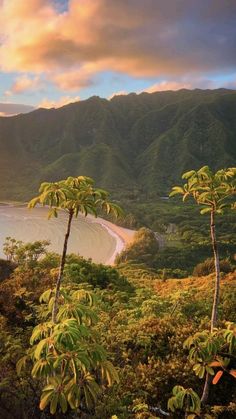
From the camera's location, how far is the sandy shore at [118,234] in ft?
319

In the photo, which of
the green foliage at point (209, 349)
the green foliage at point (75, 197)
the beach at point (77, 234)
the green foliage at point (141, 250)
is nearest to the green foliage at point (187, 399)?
the green foliage at point (209, 349)

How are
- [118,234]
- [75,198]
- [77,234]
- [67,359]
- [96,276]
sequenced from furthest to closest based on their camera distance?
[118,234] → [77,234] → [96,276] → [75,198] → [67,359]

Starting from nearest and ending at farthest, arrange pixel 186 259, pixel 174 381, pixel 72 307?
pixel 72 307
pixel 174 381
pixel 186 259

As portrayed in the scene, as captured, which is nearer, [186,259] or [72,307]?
[72,307]

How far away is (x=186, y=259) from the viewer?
95.9 metres

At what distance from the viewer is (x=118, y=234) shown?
116250mm

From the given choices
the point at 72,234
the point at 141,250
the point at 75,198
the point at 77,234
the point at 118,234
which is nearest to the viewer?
the point at 75,198

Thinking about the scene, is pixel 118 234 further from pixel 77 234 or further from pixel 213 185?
pixel 213 185

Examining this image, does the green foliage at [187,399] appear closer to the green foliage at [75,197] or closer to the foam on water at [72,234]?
the green foliage at [75,197]

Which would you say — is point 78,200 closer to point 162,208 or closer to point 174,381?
point 174,381

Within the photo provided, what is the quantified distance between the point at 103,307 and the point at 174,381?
6.17 m

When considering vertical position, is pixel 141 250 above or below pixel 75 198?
below

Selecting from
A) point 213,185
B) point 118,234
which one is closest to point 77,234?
point 118,234

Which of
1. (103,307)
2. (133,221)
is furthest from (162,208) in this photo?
(103,307)
